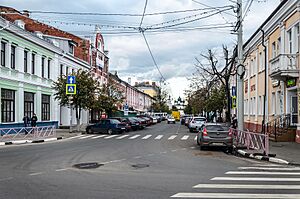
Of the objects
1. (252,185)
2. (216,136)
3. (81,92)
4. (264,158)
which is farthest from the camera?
(81,92)

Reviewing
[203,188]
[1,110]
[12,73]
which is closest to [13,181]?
[203,188]

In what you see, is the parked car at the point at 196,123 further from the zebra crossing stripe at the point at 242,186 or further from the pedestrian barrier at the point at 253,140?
the zebra crossing stripe at the point at 242,186

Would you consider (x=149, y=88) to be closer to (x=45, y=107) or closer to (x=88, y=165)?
(x=45, y=107)

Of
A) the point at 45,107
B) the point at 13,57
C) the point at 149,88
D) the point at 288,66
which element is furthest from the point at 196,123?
the point at 149,88

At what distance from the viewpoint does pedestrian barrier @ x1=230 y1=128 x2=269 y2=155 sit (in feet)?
55.2

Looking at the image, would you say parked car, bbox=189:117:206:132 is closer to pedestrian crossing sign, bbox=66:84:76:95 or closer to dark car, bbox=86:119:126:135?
dark car, bbox=86:119:126:135

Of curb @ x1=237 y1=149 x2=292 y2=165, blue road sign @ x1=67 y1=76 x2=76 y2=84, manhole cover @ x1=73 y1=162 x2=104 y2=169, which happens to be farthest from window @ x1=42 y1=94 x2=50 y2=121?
manhole cover @ x1=73 y1=162 x2=104 y2=169

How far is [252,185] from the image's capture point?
9758 mm

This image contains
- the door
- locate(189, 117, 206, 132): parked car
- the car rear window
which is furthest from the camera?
locate(189, 117, 206, 132): parked car

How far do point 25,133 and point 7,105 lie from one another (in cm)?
467

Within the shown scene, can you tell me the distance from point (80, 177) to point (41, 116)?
2878cm

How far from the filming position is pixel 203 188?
9320 millimetres

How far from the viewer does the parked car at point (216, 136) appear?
19500 mm

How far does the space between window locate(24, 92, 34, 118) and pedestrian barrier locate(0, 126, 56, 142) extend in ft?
18.8
